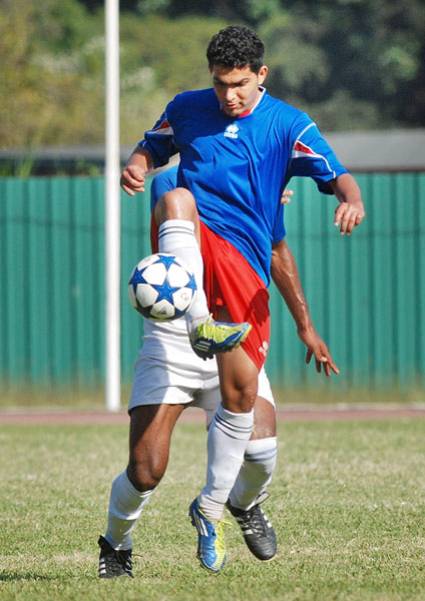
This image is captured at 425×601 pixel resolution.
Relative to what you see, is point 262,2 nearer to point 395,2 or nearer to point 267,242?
point 395,2

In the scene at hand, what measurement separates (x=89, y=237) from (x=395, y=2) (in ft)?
127

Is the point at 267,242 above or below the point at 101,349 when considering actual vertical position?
above

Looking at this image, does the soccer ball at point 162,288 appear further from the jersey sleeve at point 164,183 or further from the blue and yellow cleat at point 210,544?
the jersey sleeve at point 164,183

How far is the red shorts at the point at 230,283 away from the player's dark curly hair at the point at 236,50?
71 centimetres

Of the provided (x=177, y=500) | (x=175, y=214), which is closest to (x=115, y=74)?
(x=177, y=500)

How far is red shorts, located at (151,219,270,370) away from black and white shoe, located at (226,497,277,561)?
0.88 meters

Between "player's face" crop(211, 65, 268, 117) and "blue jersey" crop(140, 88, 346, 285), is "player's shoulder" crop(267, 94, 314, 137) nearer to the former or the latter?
"blue jersey" crop(140, 88, 346, 285)

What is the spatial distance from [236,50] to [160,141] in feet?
2.00

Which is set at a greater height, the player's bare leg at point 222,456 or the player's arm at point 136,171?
the player's arm at point 136,171

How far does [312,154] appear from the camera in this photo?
19.9 feet

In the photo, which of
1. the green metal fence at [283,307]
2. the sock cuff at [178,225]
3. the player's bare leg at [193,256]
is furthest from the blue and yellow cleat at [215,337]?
the green metal fence at [283,307]

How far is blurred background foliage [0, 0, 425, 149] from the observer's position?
4938cm

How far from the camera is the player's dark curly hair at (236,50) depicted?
5.95 meters

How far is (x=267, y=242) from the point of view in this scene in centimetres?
619
